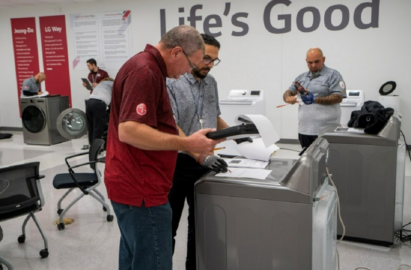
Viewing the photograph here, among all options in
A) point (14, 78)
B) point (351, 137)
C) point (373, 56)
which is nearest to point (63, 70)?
point (14, 78)

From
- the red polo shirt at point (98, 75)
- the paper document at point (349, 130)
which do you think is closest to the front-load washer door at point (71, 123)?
the red polo shirt at point (98, 75)

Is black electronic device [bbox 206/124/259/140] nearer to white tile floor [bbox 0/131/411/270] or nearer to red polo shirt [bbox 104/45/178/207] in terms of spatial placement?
red polo shirt [bbox 104/45/178/207]

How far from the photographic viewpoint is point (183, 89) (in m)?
1.99

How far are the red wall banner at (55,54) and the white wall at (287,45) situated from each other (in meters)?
0.27

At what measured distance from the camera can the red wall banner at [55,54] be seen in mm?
8273

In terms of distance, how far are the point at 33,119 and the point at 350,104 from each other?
5767 millimetres

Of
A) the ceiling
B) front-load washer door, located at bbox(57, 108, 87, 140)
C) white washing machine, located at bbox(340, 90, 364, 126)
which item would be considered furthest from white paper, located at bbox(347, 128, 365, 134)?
the ceiling

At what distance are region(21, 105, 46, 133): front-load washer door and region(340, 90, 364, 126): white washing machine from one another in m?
5.38

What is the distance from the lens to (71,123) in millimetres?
7172

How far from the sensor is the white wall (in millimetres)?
6048

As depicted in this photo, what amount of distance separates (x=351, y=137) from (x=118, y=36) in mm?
6108

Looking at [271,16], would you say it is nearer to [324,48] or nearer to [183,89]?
[324,48]

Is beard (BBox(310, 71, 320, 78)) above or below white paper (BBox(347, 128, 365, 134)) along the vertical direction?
above

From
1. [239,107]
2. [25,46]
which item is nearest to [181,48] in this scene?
[239,107]
